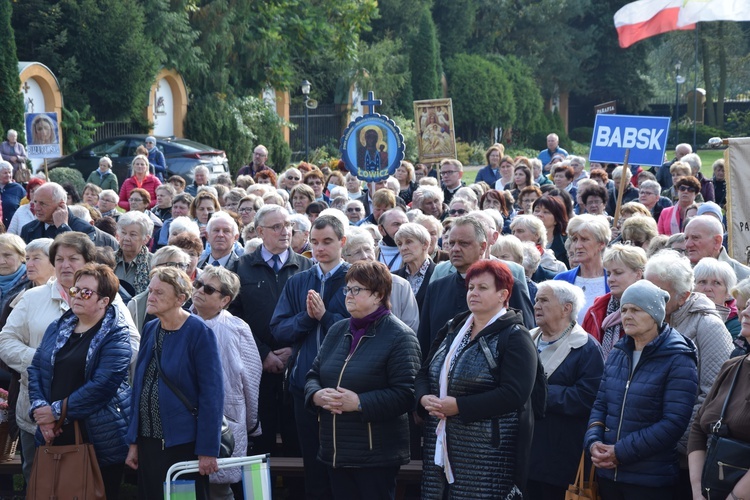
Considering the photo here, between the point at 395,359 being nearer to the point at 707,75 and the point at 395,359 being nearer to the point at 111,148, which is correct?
the point at 111,148

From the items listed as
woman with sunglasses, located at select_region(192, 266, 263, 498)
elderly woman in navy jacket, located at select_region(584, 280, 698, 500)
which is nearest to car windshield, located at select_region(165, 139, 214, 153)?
woman with sunglasses, located at select_region(192, 266, 263, 498)

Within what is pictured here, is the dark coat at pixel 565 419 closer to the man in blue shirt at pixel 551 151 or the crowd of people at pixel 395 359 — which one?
the crowd of people at pixel 395 359

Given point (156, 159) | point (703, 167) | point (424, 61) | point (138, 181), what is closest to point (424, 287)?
point (138, 181)

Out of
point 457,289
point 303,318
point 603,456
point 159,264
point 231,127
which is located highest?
point 231,127

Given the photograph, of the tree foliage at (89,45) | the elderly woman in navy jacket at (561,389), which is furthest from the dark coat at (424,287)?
the tree foliage at (89,45)

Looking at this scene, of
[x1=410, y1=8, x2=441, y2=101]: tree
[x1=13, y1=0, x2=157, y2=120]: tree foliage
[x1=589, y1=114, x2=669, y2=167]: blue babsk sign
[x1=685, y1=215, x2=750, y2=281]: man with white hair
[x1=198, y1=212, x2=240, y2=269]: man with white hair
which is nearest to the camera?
[x1=685, y1=215, x2=750, y2=281]: man with white hair

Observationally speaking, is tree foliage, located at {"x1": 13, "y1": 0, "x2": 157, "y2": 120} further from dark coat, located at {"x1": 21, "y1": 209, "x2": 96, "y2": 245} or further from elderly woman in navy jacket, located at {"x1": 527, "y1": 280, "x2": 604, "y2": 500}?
elderly woman in navy jacket, located at {"x1": 527, "y1": 280, "x2": 604, "y2": 500}

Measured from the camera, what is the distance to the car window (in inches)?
1027

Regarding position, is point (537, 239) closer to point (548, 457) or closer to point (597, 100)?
point (548, 457)

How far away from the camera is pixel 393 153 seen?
1298 cm

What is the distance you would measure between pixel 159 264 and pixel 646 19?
16637 mm

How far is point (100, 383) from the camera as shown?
21.0 feet

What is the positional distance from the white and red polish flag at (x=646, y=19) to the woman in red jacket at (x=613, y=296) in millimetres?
15595

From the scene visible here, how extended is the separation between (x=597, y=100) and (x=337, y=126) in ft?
79.0
